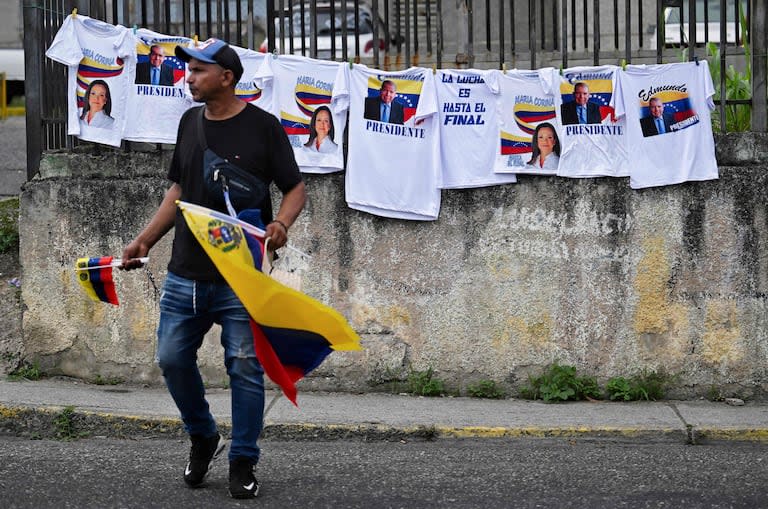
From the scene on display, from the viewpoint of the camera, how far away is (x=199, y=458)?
498 centimetres

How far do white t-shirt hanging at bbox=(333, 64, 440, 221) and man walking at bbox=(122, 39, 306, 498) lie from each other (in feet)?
6.59

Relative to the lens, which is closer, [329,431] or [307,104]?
[329,431]

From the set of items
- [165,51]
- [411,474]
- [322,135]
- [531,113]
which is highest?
[165,51]

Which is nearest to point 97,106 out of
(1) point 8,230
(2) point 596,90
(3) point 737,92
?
(1) point 8,230

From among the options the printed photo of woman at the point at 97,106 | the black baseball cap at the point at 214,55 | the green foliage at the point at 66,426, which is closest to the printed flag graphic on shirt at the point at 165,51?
the printed photo of woman at the point at 97,106

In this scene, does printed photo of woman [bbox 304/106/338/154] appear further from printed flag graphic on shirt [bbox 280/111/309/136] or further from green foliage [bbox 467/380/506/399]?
green foliage [bbox 467/380/506/399]

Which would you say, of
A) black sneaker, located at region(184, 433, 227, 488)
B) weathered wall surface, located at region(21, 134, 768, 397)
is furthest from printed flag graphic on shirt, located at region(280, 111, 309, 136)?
black sneaker, located at region(184, 433, 227, 488)

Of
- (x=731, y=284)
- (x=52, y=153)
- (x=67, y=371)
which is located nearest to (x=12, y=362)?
(x=67, y=371)

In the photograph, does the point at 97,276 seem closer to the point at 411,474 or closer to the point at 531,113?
the point at 411,474

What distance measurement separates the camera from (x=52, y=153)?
7164 millimetres

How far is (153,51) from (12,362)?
2.12 m

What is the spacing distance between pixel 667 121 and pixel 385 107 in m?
1.67

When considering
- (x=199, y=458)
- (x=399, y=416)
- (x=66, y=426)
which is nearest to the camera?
(x=199, y=458)

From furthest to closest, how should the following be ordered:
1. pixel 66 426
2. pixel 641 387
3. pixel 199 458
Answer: pixel 641 387 → pixel 66 426 → pixel 199 458
